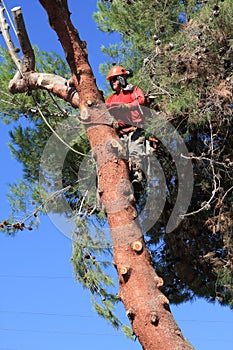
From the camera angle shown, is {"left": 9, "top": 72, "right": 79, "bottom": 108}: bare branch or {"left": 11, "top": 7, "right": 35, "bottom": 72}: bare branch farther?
{"left": 9, "top": 72, "right": 79, "bottom": 108}: bare branch

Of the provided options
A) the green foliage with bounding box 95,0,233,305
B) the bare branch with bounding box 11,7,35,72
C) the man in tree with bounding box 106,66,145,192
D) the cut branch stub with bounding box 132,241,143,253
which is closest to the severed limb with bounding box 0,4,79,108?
the bare branch with bounding box 11,7,35,72

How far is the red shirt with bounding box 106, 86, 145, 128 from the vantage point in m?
6.23

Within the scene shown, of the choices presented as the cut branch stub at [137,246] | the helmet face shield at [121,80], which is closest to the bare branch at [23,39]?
the helmet face shield at [121,80]

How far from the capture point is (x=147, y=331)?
471 centimetres

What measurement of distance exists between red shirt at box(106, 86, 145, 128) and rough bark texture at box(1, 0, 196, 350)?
375mm

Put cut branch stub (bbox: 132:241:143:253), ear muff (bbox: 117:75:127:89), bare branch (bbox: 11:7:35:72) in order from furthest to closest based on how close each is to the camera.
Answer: ear muff (bbox: 117:75:127:89), bare branch (bbox: 11:7:35:72), cut branch stub (bbox: 132:241:143:253)

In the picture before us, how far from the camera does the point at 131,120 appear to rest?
250 inches

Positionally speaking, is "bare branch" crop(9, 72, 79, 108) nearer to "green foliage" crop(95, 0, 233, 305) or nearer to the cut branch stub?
"green foliage" crop(95, 0, 233, 305)

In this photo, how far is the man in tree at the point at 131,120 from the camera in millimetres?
6184

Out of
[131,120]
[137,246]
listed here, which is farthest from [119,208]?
[131,120]

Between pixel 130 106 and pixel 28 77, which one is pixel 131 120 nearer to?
pixel 130 106

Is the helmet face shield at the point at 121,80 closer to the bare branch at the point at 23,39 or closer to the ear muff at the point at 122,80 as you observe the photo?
the ear muff at the point at 122,80

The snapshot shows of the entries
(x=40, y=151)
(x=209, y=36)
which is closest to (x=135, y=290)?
(x=209, y=36)

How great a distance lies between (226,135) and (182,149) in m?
0.54
